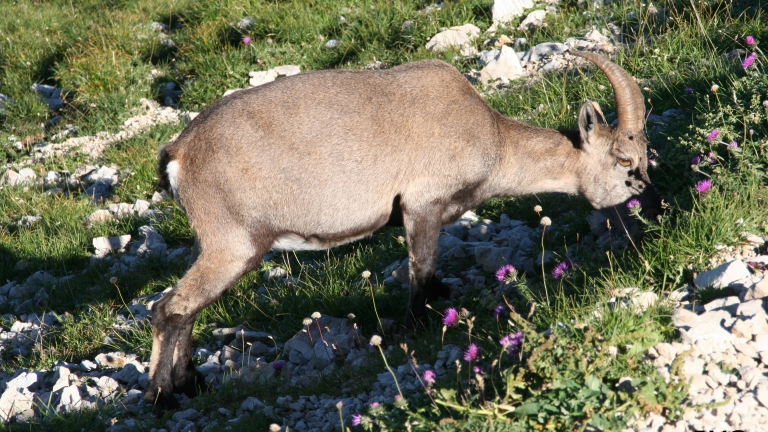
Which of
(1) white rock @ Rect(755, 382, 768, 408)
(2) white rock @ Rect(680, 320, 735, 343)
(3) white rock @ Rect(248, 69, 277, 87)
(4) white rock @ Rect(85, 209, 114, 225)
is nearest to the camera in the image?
(1) white rock @ Rect(755, 382, 768, 408)

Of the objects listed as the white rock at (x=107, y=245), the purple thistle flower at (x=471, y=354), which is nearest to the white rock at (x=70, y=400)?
the white rock at (x=107, y=245)

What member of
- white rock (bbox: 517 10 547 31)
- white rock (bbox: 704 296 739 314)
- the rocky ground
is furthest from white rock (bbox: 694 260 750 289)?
white rock (bbox: 517 10 547 31)

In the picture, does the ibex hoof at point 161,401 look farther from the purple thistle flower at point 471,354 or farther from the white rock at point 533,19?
the white rock at point 533,19

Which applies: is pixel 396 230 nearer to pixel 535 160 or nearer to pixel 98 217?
pixel 535 160

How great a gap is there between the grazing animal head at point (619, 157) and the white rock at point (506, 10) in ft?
14.8

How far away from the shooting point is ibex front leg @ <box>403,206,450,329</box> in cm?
589

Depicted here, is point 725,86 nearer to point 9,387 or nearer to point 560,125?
point 560,125

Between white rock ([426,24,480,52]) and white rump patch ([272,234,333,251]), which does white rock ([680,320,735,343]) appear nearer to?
white rump patch ([272,234,333,251])

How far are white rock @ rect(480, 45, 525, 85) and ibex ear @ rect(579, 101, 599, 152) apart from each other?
Answer: 3144 millimetres

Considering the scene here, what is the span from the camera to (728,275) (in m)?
4.45

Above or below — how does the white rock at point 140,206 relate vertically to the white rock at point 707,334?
below

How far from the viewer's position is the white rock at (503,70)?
930cm

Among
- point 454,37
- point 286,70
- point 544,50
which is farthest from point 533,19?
point 286,70

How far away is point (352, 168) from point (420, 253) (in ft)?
2.90
